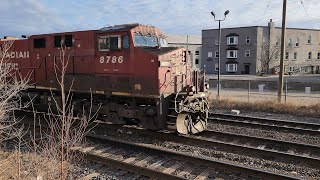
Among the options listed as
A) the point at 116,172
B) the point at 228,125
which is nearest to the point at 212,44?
the point at 228,125

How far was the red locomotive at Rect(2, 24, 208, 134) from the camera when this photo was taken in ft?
32.2

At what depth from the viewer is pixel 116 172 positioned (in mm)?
7387

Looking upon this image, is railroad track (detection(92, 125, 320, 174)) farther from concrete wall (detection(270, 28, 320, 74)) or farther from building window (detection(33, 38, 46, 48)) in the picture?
concrete wall (detection(270, 28, 320, 74))

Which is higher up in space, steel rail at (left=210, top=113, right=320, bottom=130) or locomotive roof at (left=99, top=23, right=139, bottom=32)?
locomotive roof at (left=99, top=23, right=139, bottom=32)

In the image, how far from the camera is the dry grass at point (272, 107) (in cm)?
1495

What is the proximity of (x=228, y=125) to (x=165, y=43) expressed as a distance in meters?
4.00

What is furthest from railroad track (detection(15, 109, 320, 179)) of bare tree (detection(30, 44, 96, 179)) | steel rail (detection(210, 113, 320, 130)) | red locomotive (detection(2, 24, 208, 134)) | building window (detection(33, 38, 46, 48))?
building window (detection(33, 38, 46, 48))

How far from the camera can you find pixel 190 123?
10.4 meters

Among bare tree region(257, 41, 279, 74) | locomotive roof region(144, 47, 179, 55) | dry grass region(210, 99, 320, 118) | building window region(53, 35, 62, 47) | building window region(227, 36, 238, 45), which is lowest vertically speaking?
dry grass region(210, 99, 320, 118)

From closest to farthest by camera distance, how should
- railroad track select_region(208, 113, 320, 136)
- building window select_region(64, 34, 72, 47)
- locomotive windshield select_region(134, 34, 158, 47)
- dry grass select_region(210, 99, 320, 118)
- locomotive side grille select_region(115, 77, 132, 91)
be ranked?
locomotive windshield select_region(134, 34, 158, 47) < locomotive side grille select_region(115, 77, 132, 91) < railroad track select_region(208, 113, 320, 136) < building window select_region(64, 34, 72, 47) < dry grass select_region(210, 99, 320, 118)

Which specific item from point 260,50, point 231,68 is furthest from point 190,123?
point 231,68

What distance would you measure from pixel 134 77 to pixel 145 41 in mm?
1304

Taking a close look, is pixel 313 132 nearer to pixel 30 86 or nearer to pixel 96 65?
pixel 96 65

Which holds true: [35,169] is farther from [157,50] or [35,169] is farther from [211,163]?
[157,50]
